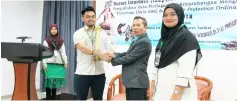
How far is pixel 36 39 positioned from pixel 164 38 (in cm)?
335

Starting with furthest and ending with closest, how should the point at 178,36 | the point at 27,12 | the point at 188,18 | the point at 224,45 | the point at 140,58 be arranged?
the point at 27,12, the point at 188,18, the point at 224,45, the point at 140,58, the point at 178,36

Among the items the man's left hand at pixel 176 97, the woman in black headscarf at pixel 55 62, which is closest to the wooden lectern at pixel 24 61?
the man's left hand at pixel 176 97

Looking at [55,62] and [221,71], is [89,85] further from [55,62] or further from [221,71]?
[221,71]

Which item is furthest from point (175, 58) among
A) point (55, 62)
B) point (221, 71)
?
point (55, 62)

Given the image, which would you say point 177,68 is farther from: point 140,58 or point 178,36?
point 140,58

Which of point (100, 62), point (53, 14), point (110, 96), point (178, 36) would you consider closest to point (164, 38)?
point (178, 36)

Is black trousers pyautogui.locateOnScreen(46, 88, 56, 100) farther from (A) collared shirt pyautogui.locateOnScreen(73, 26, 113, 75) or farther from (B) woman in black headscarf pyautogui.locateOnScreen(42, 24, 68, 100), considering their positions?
(A) collared shirt pyautogui.locateOnScreen(73, 26, 113, 75)

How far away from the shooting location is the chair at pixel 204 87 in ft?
8.55

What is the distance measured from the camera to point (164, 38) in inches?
68.5

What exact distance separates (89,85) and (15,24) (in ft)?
7.83

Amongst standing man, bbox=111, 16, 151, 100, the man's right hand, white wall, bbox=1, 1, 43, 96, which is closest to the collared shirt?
the man's right hand

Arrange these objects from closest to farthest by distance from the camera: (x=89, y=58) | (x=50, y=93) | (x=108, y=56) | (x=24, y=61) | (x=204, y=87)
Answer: (x=24, y=61) < (x=108, y=56) < (x=89, y=58) < (x=204, y=87) < (x=50, y=93)

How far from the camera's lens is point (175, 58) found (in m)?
1.63

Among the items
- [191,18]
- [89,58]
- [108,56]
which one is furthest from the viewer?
[191,18]
